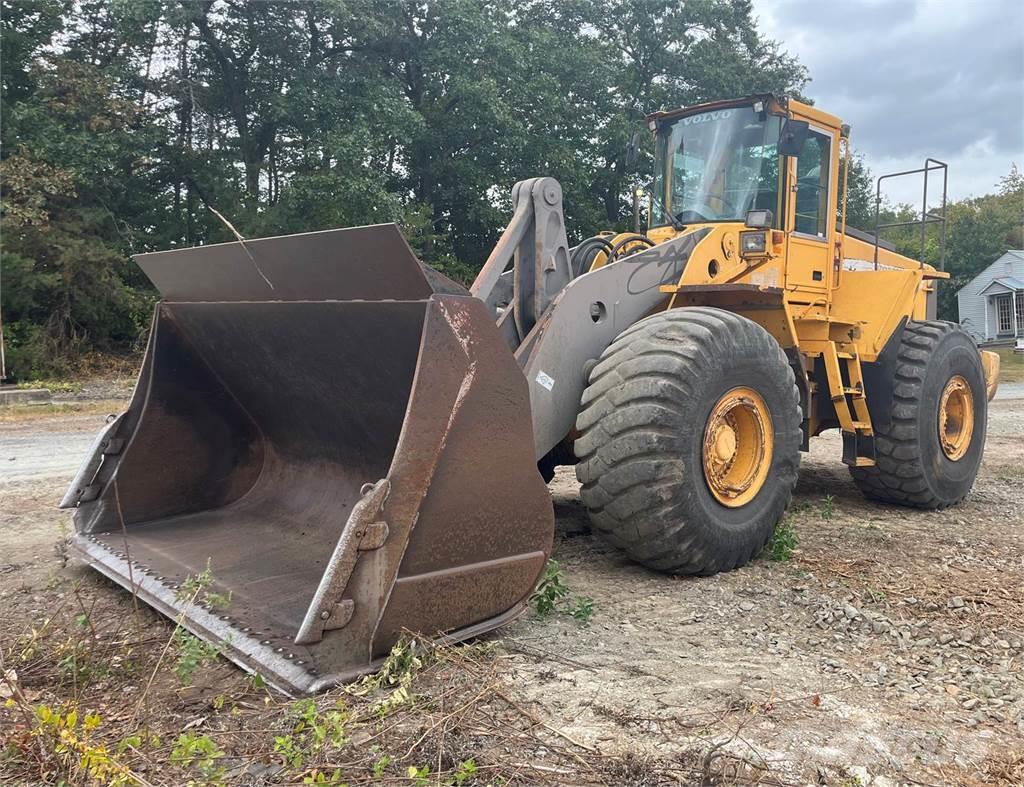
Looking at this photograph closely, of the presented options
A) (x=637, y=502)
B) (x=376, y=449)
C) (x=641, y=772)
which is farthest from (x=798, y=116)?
(x=641, y=772)

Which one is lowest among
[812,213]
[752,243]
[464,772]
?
[464,772]

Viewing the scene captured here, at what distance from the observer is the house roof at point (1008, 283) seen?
40.2 m

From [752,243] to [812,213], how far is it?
2.92 feet

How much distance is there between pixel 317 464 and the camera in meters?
4.60

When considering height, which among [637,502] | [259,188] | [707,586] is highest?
[259,188]

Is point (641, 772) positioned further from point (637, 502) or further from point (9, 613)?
point (9, 613)

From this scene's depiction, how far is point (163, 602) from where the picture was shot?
346 cm

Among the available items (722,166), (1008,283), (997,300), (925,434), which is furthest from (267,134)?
(997,300)

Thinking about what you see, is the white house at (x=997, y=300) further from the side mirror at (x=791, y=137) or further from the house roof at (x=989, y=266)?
the side mirror at (x=791, y=137)

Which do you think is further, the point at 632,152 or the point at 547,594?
the point at 632,152

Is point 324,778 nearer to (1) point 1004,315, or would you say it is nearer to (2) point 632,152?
(2) point 632,152

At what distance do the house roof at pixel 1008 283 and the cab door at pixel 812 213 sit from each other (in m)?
39.8

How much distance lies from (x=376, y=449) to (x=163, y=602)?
1.17 meters

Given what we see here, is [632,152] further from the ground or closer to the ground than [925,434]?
further from the ground
